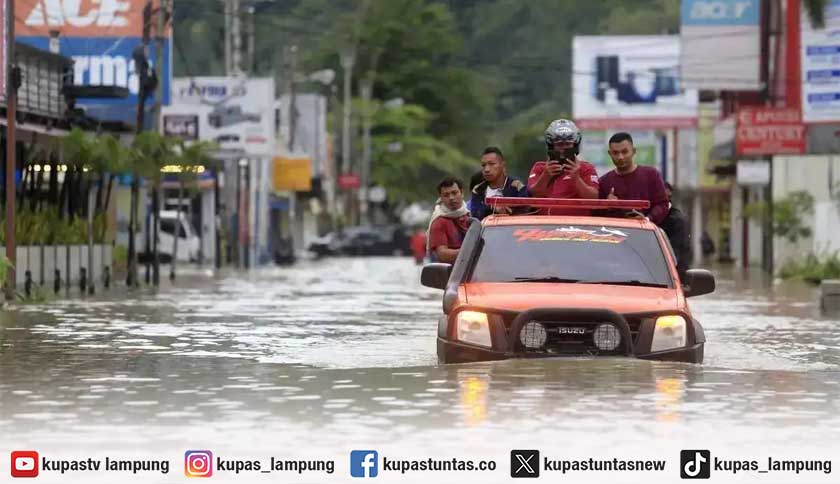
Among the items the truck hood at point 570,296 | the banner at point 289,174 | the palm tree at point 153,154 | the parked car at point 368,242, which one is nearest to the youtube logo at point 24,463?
the truck hood at point 570,296

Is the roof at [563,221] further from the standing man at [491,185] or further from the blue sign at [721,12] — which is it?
the blue sign at [721,12]

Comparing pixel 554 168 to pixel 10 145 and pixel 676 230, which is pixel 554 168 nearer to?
pixel 676 230

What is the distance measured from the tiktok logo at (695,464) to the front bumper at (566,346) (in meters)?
4.45

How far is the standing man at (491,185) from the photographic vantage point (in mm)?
20469

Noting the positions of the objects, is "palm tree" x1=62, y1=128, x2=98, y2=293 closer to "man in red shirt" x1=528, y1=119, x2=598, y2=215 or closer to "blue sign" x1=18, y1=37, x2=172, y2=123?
"blue sign" x1=18, y1=37, x2=172, y2=123

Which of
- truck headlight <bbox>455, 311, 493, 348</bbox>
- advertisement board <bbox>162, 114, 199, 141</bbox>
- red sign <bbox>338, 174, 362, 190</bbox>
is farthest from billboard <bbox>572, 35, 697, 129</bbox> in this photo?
truck headlight <bbox>455, 311, 493, 348</bbox>

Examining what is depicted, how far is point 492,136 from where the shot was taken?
16725cm

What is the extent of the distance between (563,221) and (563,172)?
3.28 ft

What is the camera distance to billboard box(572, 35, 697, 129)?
111438 mm

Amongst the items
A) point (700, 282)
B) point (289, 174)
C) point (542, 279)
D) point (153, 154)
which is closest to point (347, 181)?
point (289, 174)

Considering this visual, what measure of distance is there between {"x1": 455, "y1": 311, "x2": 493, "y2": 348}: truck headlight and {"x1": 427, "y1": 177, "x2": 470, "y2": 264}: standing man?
3.90 metres

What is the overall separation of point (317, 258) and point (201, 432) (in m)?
82.0

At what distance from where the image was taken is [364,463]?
11.9 meters

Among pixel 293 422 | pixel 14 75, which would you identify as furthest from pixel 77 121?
pixel 293 422
